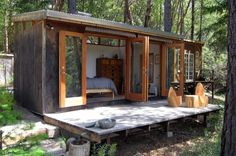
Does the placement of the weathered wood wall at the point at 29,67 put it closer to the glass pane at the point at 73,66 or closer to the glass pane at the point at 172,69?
the glass pane at the point at 73,66

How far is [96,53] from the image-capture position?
11.3 m

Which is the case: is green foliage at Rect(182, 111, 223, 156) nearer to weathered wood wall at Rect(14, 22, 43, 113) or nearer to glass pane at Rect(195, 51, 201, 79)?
weathered wood wall at Rect(14, 22, 43, 113)

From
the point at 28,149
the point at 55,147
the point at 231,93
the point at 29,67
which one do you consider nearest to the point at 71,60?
the point at 29,67

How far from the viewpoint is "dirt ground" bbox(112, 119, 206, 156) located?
5758 millimetres

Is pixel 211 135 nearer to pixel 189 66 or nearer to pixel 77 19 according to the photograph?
pixel 77 19

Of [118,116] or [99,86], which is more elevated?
[99,86]

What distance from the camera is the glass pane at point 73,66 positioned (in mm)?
6852

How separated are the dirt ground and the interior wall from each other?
4.45 m

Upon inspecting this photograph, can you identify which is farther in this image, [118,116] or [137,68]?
[137,68]

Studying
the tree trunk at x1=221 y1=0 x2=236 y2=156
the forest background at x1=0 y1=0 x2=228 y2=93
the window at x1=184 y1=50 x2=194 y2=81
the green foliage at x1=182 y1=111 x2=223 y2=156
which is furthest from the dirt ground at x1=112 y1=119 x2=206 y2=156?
the window at x1=184 y1=50 x2=194 y2=81

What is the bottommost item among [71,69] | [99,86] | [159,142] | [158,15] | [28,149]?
[159,142]

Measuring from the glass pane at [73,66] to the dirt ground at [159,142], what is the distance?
160 cm

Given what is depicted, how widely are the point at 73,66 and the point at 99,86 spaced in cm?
271

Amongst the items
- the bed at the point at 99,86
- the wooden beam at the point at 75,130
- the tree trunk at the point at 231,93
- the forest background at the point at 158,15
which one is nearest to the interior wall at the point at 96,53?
the bed at the point at 99,86
